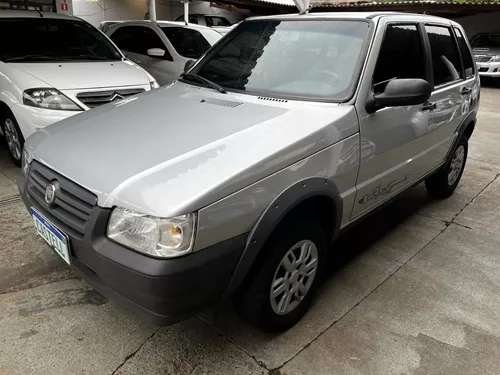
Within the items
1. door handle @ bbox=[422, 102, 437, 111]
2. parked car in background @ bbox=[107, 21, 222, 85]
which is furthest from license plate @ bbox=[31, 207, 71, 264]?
parked car in background @ bbox=[107, 21, 222, 85]

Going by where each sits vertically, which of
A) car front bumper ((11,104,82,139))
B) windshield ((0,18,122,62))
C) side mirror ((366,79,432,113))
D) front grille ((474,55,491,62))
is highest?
side mirror ((366,79,432,113))

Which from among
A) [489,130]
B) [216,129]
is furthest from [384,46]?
[489,130]

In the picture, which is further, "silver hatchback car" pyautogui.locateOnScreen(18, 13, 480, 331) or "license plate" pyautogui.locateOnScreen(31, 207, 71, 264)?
"license plate" pyautogui.locateOnScreen(31, 207, 71, 264)

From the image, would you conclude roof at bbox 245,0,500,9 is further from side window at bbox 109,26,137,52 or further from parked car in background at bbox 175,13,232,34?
side window at bbox 109,26,137,52

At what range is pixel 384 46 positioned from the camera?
106 inches

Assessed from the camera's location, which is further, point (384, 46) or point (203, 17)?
point (203, 17)

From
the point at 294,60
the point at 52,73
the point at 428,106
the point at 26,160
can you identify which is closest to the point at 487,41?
the point at 428,106

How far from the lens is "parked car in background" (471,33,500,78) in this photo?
12617mm

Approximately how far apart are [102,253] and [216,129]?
85cm

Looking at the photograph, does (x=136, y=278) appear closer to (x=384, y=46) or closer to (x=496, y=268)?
(x=384, y=46)

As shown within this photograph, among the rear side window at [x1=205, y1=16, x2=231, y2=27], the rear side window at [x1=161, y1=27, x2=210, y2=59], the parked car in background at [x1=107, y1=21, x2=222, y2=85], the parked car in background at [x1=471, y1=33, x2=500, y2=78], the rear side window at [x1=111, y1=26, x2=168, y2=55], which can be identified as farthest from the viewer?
the rear side window at [x1=205, y1=16, x2=231, y2=27]

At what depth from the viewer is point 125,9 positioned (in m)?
16.6

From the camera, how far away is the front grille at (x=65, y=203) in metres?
1.89

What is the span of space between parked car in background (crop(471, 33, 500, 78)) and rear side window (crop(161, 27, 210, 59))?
28.6 ft
